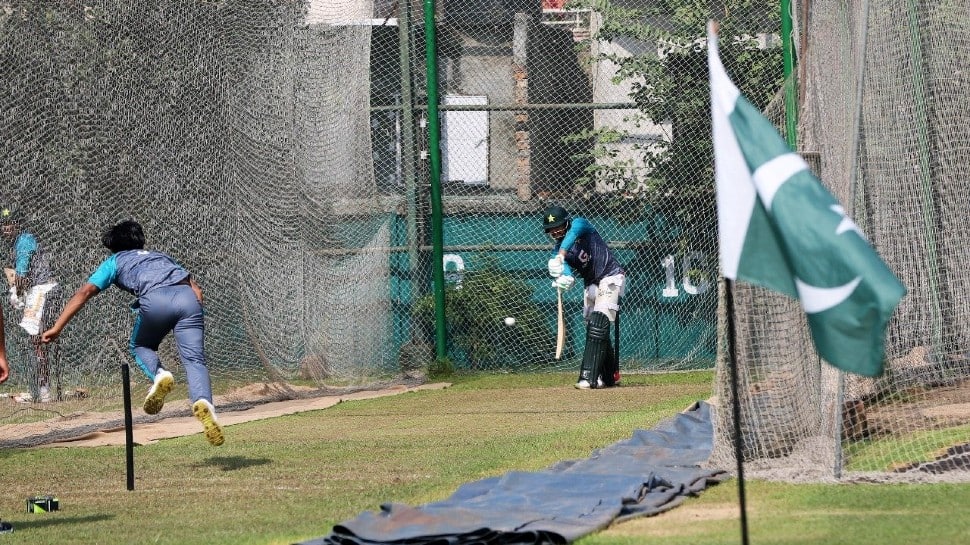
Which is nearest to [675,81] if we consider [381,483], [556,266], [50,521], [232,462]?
[556,266]

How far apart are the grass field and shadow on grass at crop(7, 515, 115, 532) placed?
20 mm

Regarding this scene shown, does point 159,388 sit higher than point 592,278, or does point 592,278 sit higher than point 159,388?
point 592,278

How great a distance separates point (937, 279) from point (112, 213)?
738 cm

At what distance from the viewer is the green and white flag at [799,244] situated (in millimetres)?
5543

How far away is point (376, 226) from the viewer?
1719 cm

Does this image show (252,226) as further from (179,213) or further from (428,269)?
(428,269)

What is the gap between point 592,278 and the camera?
15.7 metres

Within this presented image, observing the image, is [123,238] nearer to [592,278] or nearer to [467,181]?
[592,278]

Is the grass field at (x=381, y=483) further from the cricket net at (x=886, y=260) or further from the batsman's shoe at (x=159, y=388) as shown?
the cricket net at (x=886, y=260)

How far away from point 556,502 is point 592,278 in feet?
26.8

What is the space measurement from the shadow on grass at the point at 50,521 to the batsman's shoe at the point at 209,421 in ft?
6.14

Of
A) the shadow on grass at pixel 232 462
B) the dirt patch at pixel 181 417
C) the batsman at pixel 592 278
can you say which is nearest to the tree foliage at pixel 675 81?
the batsman at pixel 592 278

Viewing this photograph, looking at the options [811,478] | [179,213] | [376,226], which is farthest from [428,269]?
[811,478]

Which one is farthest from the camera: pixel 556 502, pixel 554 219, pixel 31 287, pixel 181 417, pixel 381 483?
pixel 554 219
